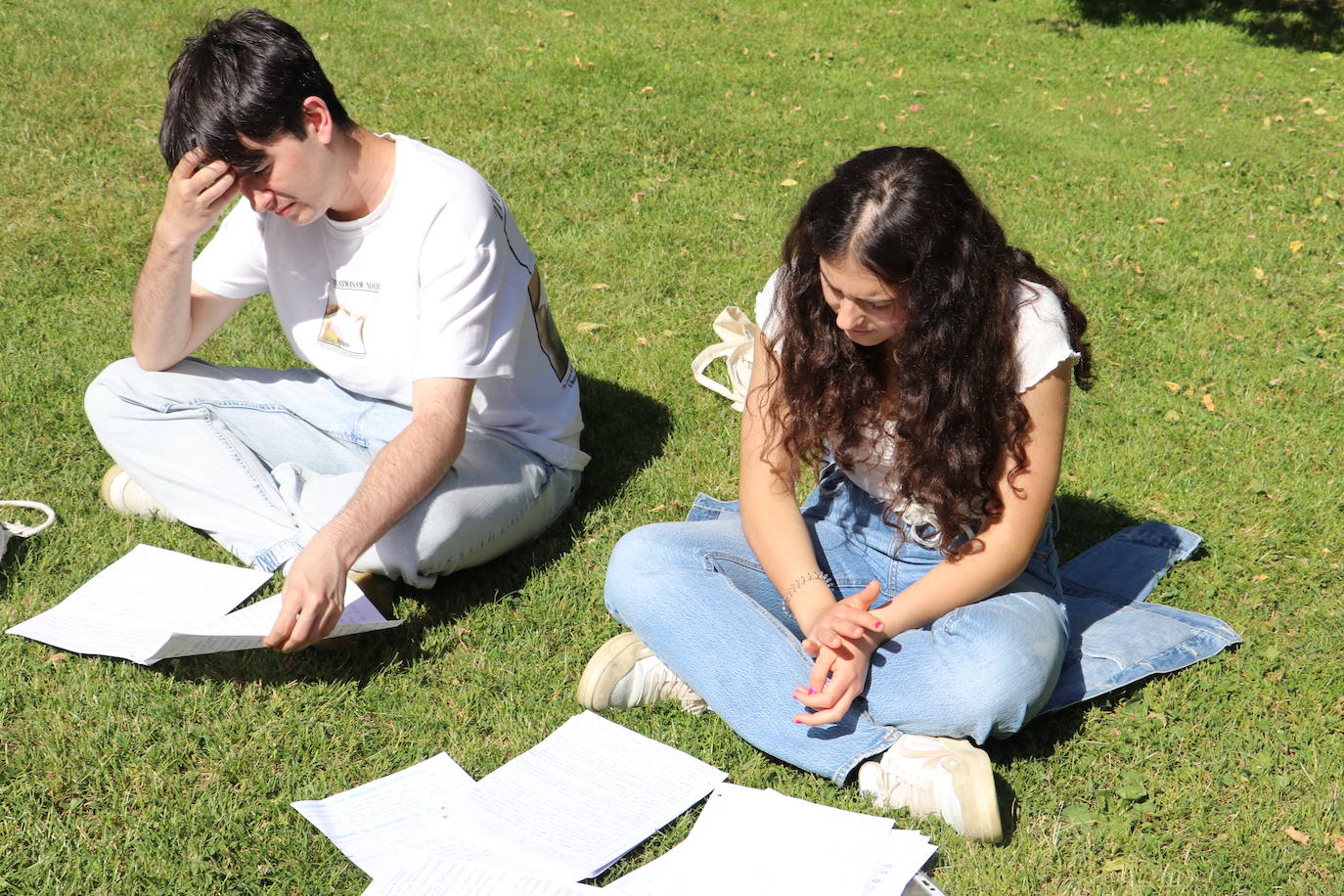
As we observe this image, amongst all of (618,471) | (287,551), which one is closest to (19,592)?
(287,551)

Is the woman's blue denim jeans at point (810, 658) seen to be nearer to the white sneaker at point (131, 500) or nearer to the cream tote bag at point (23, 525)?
the white sneaker at point (131, 500)

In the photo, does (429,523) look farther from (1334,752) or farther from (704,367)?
(1334,752)

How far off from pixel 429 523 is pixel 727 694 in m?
1.02

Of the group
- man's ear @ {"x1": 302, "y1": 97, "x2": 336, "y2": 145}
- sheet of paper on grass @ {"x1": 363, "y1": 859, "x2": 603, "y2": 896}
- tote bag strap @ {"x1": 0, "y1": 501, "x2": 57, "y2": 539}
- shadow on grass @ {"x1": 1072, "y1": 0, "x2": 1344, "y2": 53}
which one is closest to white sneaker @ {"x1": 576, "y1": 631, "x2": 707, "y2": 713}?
sheet of paper on grass @ {"x1": 363, "y1": 859, "x2": 603, "y2": 896}

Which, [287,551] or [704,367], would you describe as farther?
[704,367]

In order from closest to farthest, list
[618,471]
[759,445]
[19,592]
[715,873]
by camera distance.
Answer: [715,873] → [759,445] → [19,592] → [618,471]

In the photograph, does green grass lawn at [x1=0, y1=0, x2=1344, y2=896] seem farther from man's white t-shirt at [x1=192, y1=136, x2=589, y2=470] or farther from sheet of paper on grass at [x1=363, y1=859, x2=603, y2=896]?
man's white t-shirt at [x1=192, y1=136, x2=589, y2=470]

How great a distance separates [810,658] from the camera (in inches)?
114

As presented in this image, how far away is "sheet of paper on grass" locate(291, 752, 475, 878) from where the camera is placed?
8.51 ft

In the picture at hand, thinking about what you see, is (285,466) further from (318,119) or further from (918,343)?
(918,343)

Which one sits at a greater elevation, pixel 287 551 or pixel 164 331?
pixel 164 331

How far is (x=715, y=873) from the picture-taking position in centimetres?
251

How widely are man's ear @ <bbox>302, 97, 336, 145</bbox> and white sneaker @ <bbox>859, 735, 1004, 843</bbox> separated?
2.16 m

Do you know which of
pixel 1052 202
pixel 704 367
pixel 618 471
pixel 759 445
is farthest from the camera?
pixel 1052 202
